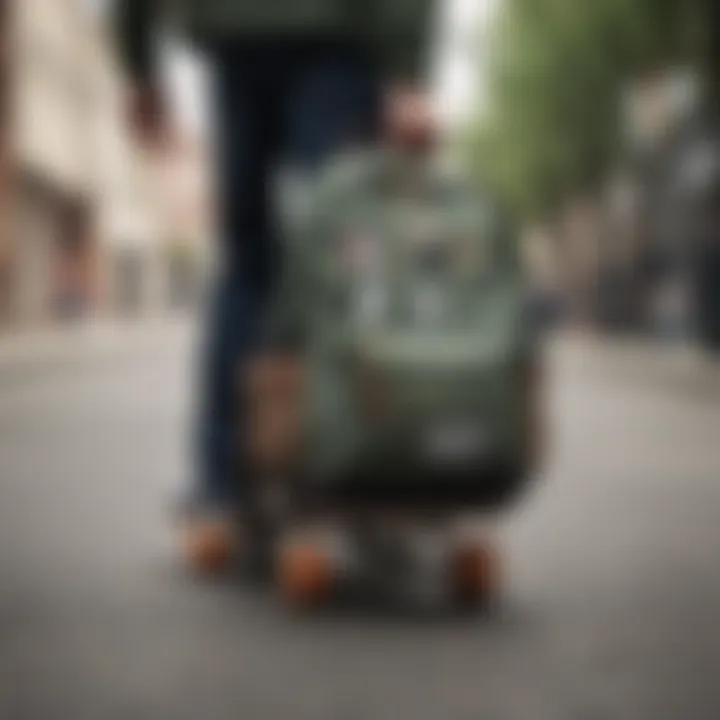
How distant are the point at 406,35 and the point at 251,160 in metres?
0.44

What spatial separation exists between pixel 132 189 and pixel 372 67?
4576 centimetres

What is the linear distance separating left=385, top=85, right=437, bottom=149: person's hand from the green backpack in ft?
0.58

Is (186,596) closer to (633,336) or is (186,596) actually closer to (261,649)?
(261,649)

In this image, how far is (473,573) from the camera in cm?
349

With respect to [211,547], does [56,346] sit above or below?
below

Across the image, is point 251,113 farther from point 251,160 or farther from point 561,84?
point 561,84

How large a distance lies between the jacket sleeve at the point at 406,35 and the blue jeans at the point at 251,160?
0.47ft

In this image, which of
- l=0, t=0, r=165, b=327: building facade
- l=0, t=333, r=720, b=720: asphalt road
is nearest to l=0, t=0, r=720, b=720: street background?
l=0, t=333, r=720, b=720: asphalt road

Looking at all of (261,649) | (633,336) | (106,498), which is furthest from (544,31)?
(261,649)

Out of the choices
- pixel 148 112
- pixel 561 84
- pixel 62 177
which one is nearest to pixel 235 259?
Answer: pixel 148 112

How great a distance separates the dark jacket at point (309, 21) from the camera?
3.57m

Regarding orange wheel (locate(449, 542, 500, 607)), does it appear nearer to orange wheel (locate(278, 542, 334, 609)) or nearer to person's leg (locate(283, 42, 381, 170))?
orange wheel (locate(278, 542, 334, 609))

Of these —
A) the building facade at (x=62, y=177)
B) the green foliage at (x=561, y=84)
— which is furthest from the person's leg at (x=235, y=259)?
the building facade at (x=62, y=177)

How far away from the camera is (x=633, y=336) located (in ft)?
126
